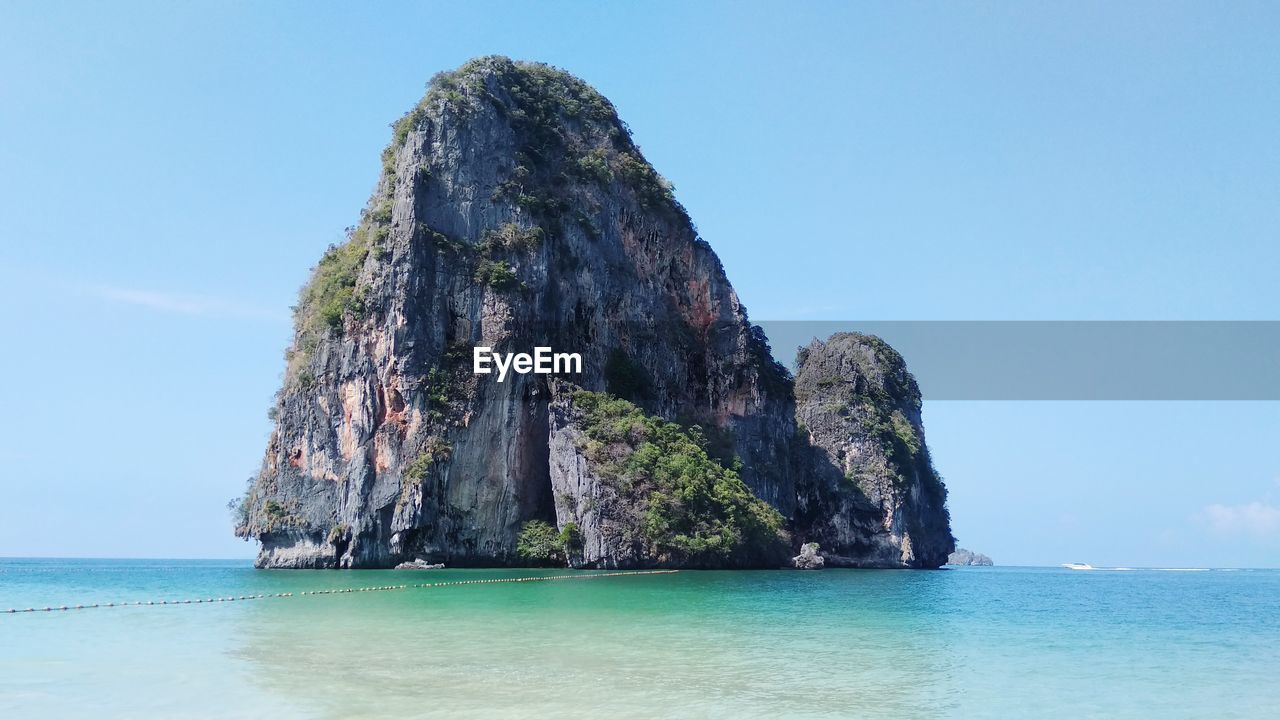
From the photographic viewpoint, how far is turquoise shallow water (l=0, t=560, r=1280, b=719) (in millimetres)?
10734

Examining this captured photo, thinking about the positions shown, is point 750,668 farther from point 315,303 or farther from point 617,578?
point 315,303

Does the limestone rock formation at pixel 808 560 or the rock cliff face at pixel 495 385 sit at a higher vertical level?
the rock cliff face at pixel 495 385

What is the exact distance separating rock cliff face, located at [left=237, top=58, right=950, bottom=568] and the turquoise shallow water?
57.1 feet

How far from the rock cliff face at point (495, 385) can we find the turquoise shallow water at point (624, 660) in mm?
17408

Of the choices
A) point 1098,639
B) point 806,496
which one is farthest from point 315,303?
point 1098,639

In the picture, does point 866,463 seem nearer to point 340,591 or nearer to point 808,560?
point 808,560

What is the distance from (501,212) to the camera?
4884cm

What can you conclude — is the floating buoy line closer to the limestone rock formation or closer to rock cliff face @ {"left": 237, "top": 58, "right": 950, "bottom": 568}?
rock cliff face @ {"left": 237, "top": 58, "right": 950, "bottom": 568}

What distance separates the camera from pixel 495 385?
45.6 metres

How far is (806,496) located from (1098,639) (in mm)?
42982

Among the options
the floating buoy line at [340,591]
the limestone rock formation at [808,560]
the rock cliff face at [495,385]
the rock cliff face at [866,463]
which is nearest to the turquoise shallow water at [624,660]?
the floating buoy line at [340,591]

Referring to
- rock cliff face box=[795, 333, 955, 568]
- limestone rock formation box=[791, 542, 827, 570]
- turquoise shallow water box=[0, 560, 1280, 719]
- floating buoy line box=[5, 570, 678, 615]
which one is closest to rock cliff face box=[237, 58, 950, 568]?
limestone rock formation box=[791, 542, 827, 570]

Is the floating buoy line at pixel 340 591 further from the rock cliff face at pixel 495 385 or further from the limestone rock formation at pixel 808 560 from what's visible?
the limestone rock formation at pixel 808 560

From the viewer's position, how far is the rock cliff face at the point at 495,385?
4316 centimetres
